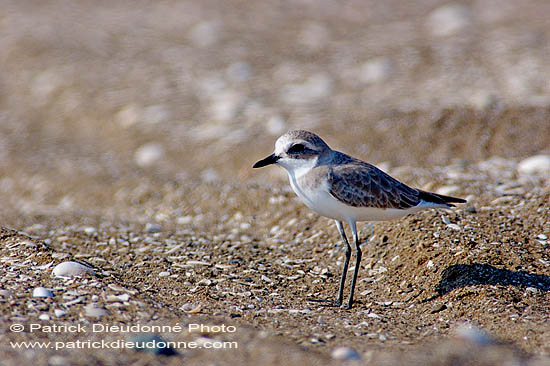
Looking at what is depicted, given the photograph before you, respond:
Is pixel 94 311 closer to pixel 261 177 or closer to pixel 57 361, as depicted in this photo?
pixel 57 361

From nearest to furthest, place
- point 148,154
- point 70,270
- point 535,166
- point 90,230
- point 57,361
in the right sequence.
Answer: point 57,361 → point 70,270 → point 90,230 → point 535,166 → point 148,154

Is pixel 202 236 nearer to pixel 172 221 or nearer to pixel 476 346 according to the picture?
pixel 172 221

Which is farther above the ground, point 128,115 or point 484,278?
point 128,115

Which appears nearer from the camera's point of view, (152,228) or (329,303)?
(329,303)

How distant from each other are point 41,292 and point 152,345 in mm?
1102

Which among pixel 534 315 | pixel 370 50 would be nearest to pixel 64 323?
pixel 534 315

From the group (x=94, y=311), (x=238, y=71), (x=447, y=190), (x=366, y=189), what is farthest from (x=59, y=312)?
(x=238, y=71)

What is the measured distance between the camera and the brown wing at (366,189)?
4.72m

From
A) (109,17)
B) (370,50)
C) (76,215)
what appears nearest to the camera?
(76,215)

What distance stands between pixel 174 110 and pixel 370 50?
3.54 metres

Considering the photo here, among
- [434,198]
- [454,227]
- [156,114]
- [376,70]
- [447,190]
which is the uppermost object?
[376,70]

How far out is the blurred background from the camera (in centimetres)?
844

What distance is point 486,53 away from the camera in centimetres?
1025

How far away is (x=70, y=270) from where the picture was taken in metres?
4.59
